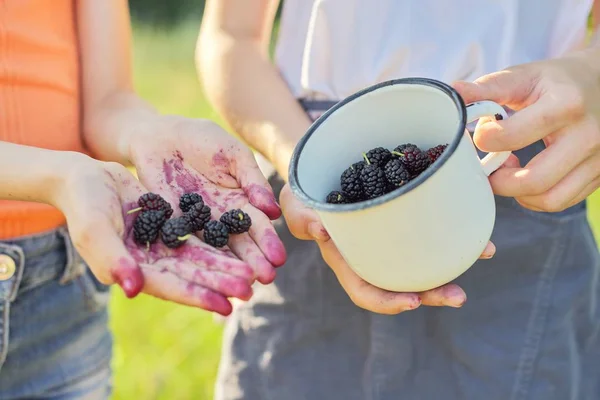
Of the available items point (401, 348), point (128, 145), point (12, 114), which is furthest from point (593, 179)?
point (12, 114)

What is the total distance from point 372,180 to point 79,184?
15.3 inches

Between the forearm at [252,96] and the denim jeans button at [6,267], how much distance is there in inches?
17.3

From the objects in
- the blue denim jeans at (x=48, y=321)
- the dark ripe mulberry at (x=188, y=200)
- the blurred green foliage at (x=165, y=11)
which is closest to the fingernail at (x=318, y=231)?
the dark ripe mulberry at (x=188, y=200)

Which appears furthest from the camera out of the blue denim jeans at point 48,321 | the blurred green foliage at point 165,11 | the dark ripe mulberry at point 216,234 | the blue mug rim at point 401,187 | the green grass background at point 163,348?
the blurred green foliage at point 165,11

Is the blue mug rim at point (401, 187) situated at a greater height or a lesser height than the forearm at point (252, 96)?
greater

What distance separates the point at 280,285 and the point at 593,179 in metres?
0.55

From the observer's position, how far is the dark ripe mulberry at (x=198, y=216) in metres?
1.11

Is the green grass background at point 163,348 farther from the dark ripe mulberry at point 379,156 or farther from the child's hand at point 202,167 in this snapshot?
the dark ripe mulberry at point 379,156

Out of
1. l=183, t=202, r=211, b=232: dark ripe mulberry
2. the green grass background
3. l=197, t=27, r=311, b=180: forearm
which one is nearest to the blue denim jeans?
l=183, t=202, r=211, b=232: dark ripe mulberry

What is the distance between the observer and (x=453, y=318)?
4.11 feet

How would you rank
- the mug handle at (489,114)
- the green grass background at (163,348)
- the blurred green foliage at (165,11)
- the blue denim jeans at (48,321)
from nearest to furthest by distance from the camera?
1. the mug handle at (489,114)
2. the blue denim jeans at (48,321)
3. the green grass background at (163,348)
4. the blurred green foliage at (165,11)

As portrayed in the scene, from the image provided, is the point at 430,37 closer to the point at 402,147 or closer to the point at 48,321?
the point at 402,147

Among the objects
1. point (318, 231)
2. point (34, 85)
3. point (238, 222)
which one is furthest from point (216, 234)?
point (34, 85)

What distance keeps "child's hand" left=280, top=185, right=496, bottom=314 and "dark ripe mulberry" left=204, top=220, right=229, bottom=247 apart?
4.0 inches
